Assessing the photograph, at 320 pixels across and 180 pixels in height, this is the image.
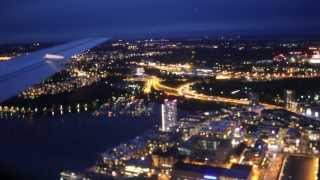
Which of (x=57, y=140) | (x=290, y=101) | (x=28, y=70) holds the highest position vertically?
(x=28, y=70)

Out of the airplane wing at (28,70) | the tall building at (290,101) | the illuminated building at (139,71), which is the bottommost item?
the tall building at (290,101)

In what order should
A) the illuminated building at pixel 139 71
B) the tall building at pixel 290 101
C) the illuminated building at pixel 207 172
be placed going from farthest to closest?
1. the illuminated building at pixel 139 71
2. the tall building at pixel 290 101
3. the illuminated building at pixel 207 172

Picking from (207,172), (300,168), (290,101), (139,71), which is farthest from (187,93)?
(207,172)

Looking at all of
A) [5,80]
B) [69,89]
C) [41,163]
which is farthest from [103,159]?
[69,89]

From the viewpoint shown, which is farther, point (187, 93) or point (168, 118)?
point (187, 93)

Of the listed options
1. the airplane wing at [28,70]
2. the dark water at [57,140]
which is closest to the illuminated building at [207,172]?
the dark water at [57,140]

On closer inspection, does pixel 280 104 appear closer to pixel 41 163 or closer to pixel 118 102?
pixel 118 102

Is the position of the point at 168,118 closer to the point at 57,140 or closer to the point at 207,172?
the point at 57,140

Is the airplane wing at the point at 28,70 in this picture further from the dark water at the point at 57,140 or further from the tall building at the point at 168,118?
the tall building at the point at 168,118

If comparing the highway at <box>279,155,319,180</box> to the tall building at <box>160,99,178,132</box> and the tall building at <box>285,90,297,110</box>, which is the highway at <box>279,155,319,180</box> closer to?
the tall building at <box>160,99,178,132</box>
